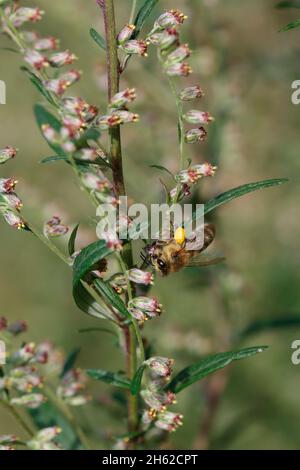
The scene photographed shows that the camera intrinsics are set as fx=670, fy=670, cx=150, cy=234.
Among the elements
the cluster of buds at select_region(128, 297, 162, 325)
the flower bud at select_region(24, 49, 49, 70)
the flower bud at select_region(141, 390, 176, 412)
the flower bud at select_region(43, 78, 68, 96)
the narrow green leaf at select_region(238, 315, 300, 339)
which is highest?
the flower bud at select_region(24, 49, 49, 70)

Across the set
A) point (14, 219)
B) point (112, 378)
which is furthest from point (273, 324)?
point (14, 219)

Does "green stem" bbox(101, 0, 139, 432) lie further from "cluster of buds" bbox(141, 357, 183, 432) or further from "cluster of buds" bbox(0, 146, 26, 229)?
"cluster of buds" bbox(0, 146, 26, 229)

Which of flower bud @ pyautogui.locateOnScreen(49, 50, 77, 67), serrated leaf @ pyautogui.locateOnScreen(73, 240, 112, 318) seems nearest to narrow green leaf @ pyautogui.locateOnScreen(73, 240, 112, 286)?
serrated leaf @ pyautogui.locateOnScreen(73, 240, 112, 318)

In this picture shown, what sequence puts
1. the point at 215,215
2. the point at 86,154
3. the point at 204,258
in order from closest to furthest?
the point at 86,154
the point at 204,258
the point at 215,215

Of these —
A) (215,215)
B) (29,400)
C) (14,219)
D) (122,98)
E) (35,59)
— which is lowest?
(29,400)

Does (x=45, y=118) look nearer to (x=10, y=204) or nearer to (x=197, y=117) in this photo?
(x=10, y=204)

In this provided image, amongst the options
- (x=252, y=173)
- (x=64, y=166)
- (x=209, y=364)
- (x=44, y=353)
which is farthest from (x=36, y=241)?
(x=209, y=364)
